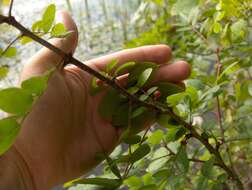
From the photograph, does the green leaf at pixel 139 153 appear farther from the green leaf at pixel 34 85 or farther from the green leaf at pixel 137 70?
the green leaf at pixel 34 85

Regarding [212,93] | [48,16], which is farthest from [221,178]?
[48,16]

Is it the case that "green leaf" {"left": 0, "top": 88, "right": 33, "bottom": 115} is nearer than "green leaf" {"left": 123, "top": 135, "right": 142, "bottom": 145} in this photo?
Yes

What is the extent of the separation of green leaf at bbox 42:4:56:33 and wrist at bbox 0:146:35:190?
11.9 inches

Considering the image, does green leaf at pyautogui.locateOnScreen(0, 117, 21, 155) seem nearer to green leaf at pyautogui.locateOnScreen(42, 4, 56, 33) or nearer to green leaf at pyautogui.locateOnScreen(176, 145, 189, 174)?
green leaf at pyautogui.locateOnScreen(42, 4, 56, 33)

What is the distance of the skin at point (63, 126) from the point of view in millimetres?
802

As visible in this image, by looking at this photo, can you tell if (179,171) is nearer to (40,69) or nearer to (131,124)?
(131,124)

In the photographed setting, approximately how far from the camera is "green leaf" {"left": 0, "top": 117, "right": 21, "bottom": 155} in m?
0.45

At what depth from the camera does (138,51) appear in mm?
958

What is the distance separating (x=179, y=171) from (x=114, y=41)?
2.08 m

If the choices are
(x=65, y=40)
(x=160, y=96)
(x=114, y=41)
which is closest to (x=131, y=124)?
(x=160, y=96)

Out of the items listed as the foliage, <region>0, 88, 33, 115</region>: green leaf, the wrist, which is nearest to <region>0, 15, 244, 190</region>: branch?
the foliage

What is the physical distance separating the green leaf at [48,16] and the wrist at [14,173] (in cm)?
30

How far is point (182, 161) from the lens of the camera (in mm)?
663

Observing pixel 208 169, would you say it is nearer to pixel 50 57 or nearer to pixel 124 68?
pixel 124 68
